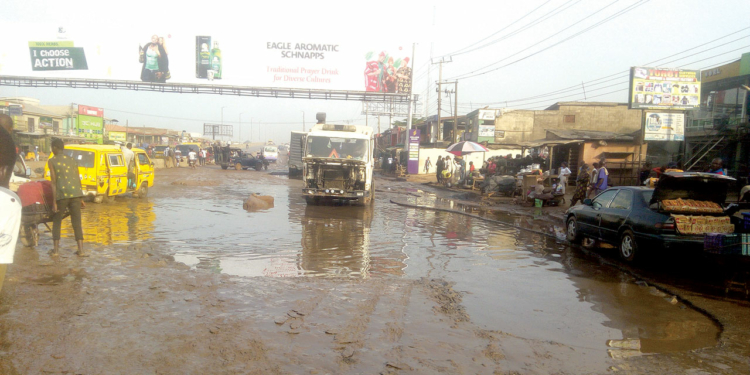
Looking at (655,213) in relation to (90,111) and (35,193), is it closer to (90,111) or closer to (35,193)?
(35,193)

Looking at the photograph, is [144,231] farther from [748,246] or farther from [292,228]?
[748,246]

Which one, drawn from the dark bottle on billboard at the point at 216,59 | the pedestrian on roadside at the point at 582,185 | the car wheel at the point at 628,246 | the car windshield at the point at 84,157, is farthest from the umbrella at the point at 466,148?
the dark bottle on billboard at the point at 216,59

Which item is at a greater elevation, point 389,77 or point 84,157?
point 389,77

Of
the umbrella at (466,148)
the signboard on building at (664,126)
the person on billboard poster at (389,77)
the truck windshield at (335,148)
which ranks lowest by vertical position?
the truck windshield at (335,148)

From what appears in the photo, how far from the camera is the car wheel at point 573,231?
426 inches

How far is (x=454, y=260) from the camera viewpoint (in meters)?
8.61

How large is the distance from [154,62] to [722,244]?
39282mm

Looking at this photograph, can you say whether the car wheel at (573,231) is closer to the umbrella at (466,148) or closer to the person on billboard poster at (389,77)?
the umbrella at (466,148)

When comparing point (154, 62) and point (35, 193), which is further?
point (154, 62)

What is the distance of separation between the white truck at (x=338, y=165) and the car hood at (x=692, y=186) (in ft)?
30.0

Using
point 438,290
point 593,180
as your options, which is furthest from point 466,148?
point 438,290

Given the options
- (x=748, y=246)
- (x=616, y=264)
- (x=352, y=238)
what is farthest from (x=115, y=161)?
(x=748, y=246)

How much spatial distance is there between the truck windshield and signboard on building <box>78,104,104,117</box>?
55.5m

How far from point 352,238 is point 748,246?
21.6 feet
